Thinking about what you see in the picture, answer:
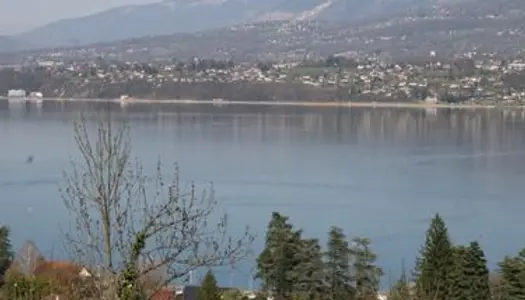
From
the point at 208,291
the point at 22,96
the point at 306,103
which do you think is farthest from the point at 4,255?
the point at 22,96

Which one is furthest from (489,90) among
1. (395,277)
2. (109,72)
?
(395,277)

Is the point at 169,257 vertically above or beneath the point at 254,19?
beneath

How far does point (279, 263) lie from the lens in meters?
4.08

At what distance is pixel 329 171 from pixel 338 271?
6.94 m

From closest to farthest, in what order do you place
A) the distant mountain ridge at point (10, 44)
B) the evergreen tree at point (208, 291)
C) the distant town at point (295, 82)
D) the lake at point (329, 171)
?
1. the evergreen tree at point (208, 291)
2. the lake at point (329, 171)
3. the distant town at point (295, 82)
4. the distant mountain ridge at point (10, 44)

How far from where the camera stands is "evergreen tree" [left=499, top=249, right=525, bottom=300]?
11.5 feet

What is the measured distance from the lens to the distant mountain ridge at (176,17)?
7300 centimetres

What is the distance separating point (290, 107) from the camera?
23250 millimetres

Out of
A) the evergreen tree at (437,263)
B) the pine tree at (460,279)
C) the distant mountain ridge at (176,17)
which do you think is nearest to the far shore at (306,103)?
the evergreen tree at (437,263)

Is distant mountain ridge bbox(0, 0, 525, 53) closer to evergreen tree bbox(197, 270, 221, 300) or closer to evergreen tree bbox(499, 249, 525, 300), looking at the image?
evergreen tree bbox(499, 249, 525, 300)

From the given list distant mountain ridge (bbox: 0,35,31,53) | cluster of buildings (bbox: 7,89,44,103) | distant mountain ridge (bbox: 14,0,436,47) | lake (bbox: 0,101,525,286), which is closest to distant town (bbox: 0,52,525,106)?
cluster of buildings (bbox: 7,89,44,103)

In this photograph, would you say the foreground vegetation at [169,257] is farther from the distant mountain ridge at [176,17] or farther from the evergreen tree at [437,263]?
the distant mountain ridge at [176,17]

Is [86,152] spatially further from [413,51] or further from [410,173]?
[413,51]

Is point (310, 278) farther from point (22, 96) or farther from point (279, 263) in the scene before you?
point (22, 96)
